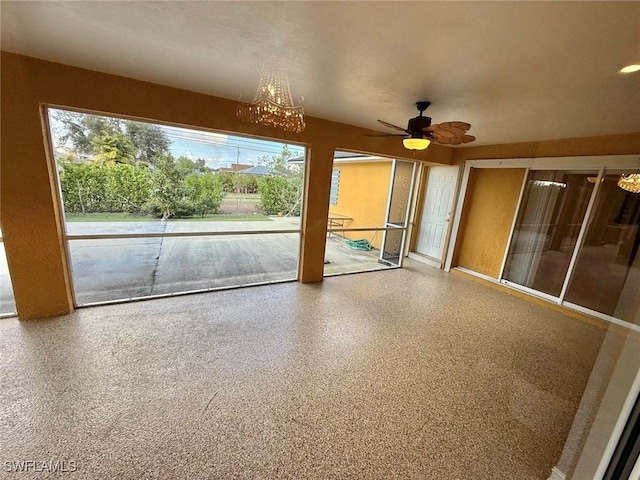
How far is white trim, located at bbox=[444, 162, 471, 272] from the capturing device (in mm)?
4852

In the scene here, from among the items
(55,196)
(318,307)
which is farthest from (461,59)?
Answer: (55,196)

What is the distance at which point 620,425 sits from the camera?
75 cm

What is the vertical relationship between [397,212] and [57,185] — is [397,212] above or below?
below

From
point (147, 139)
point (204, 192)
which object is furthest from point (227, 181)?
point (147, 139)

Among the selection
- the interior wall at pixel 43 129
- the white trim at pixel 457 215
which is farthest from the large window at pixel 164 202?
the white trim at pixel 457 215

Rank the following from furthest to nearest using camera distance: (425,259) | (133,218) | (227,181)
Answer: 1. (425,259)
2. (227,181)
3. (133,218)

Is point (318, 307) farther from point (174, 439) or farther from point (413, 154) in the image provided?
point (413, 154)

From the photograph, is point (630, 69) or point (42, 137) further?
point (42, 137)

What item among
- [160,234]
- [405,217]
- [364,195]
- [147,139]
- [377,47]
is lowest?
[160,234]

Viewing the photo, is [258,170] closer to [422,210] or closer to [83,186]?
[83,186]

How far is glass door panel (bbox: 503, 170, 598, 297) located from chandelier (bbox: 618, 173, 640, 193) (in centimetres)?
25

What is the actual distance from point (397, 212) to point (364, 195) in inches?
60.0

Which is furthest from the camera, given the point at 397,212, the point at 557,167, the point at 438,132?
the point at 397,212

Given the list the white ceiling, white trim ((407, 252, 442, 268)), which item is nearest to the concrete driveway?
white trim ((407, 252, 442, 268))
